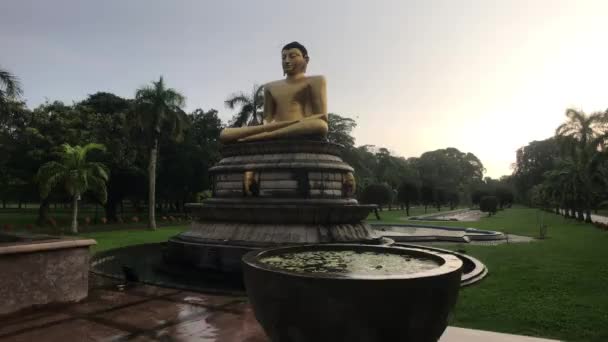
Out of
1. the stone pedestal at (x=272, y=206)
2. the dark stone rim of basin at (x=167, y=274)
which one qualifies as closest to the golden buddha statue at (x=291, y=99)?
the stone pedestal at (x=272, y=206)

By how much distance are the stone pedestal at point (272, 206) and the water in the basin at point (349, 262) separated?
383 centimetres

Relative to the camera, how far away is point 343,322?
326 cm

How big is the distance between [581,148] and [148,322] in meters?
36.7

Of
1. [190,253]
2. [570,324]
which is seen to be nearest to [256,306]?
[570,324]

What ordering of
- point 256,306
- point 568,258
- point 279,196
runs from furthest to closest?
point 568,258
point 279,196
point 256,306

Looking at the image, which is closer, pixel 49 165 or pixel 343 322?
pixel 343 322

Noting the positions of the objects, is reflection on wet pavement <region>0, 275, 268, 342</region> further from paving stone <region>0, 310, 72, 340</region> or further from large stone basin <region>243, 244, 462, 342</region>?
large stone basin <region>243, 244, 462, 342</region>

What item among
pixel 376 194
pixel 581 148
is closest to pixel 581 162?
pixel 581 148

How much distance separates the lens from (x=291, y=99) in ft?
40.6

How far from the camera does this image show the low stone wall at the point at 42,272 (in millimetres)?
5785

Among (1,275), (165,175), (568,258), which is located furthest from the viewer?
(165,175)

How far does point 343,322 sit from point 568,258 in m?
12.3

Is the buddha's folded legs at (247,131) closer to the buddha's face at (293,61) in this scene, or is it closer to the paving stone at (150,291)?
→ the buddha's face at (293,61)

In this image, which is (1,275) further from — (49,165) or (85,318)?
(49,165)
